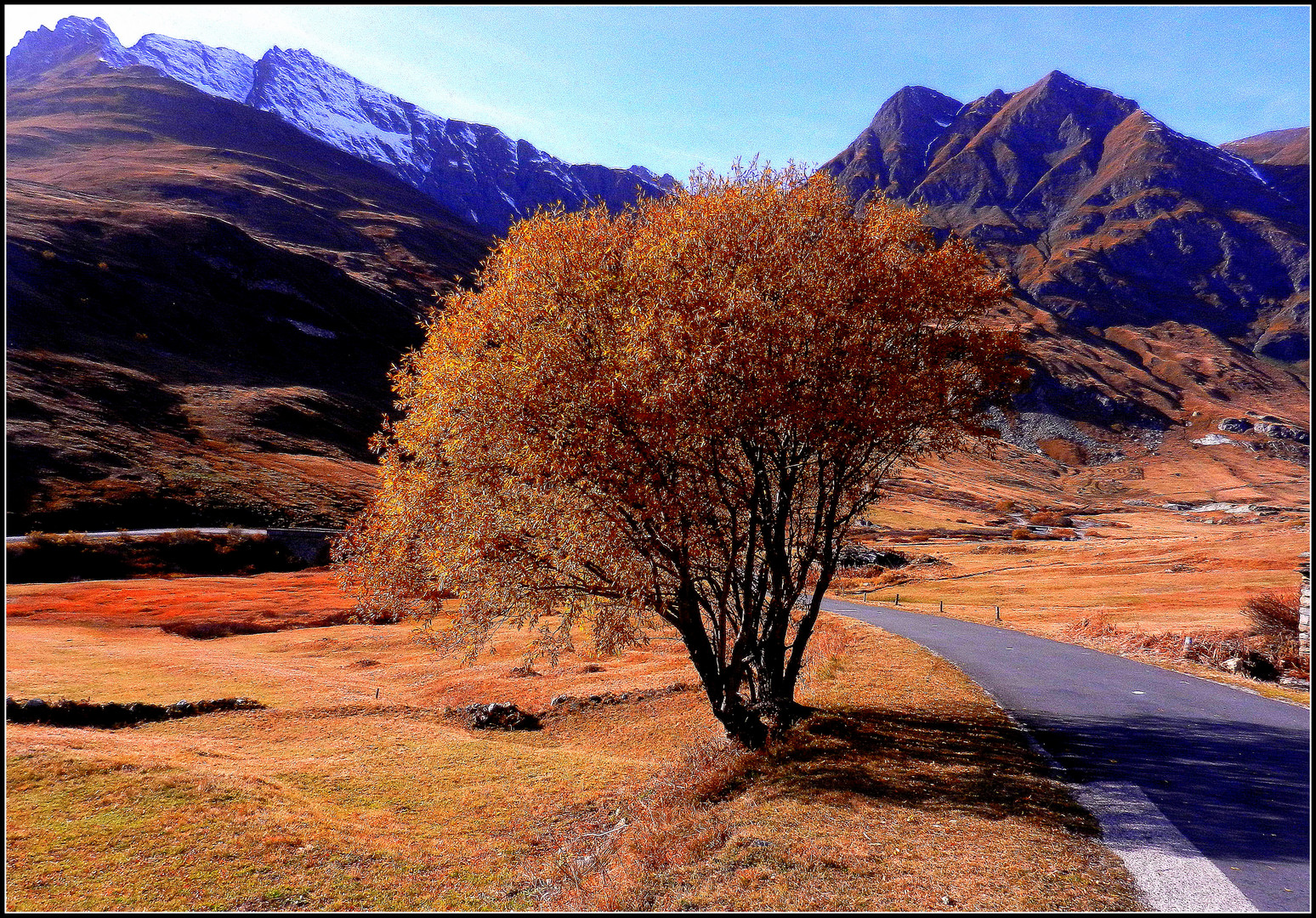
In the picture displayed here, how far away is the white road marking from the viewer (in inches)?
379

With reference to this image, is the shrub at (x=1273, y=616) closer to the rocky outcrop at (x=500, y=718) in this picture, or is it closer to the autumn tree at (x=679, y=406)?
the autumn tree at (x=679, y=406)

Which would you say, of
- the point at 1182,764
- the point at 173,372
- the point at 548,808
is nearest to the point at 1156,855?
the point at 1182,764

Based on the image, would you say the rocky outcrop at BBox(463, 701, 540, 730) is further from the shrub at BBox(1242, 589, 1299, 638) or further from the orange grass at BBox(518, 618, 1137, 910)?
the shrub at BBox(1242, 589, 1299, 638)

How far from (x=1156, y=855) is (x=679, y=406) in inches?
480

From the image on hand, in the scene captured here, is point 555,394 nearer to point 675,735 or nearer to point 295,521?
point 675,735

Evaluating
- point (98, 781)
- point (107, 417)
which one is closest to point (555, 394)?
point (98, 781)

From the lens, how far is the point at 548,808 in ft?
63.2

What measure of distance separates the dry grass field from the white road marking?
42cm

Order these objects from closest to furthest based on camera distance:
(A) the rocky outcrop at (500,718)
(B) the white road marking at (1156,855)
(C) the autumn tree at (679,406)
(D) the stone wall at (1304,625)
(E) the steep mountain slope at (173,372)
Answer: (B) the white road marking at (1156,855) < (C) the autumn tree at (679,406) < (D) the stone wall at (1304,625) < (A) the rocky outcrop at (500,718) < (E) the steep mountain slope at (173,372)

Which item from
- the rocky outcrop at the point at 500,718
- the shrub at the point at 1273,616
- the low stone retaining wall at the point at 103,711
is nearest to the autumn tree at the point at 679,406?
the rocky outcrop at the point at 500,718

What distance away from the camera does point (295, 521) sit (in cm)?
9456

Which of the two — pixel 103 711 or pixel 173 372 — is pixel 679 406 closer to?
pixel 103 711

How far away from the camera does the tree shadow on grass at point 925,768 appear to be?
13.6 m

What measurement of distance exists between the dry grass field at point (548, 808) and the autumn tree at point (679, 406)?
467 cm
